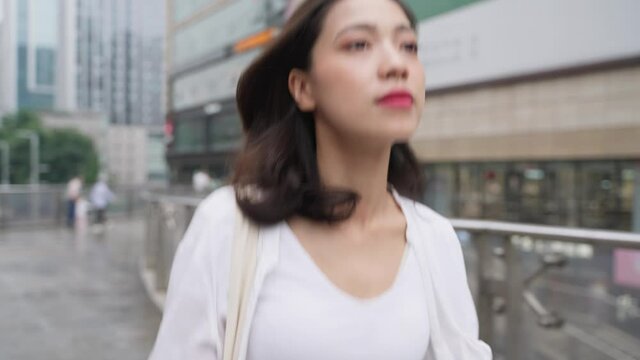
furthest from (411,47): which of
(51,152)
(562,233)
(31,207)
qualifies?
(51,152)

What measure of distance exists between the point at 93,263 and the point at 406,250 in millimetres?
9936

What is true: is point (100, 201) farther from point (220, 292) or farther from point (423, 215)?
point (220, 292)

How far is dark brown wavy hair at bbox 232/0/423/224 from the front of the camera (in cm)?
135

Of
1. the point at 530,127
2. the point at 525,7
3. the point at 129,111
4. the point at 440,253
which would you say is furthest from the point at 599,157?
the point at 129,111

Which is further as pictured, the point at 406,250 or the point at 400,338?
the point at 406,250

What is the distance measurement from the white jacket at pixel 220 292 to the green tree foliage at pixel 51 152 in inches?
3172

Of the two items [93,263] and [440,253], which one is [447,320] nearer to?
[440,253]

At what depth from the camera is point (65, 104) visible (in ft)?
286

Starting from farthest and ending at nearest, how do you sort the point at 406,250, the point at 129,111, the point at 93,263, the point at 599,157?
the point at 129,111, the point at 599,157, the point at 93,263, the point at 406,250

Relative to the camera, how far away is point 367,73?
129 centimetres

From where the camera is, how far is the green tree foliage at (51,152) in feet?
249

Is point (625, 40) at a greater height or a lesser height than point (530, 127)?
greater

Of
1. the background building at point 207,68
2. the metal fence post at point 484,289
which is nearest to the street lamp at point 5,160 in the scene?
the background building at point 207,68

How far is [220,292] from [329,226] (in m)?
0.27
